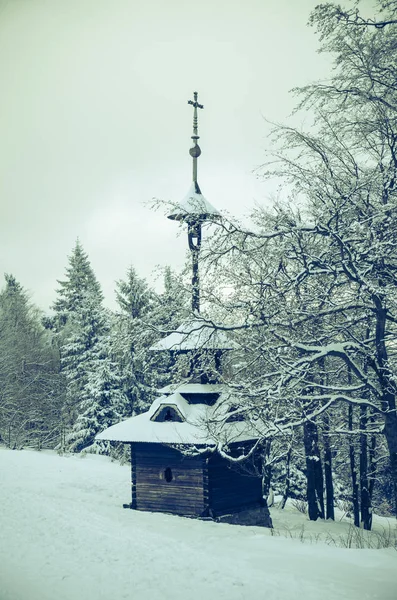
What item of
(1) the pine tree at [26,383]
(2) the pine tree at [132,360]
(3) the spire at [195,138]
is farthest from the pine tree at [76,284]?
(3) the spire at [195,138]

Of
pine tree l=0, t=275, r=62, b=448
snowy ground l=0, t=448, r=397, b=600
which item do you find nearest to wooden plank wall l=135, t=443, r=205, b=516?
snowy ground l=0, t=448, r=397, b=600

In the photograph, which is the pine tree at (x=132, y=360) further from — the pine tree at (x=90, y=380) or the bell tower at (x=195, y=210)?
the bell tower at (x=195, y=210)

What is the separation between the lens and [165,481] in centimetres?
1797

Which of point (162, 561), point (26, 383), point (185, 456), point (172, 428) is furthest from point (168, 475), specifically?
point (26, 383)

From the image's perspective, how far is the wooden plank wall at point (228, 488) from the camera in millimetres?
17453

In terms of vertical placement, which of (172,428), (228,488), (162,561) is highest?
(172,428)

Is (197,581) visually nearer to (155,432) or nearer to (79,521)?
(79,521)

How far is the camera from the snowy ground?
8.57 metres

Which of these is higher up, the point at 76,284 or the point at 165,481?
the point at 76,284

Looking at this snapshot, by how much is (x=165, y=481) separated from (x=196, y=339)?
4623 mm

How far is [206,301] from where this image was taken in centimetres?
1307

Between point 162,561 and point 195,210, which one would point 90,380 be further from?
point 162,561

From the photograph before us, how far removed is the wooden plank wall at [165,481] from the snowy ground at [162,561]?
1.17 metres

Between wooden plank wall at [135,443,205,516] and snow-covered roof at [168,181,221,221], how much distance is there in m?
7.26
